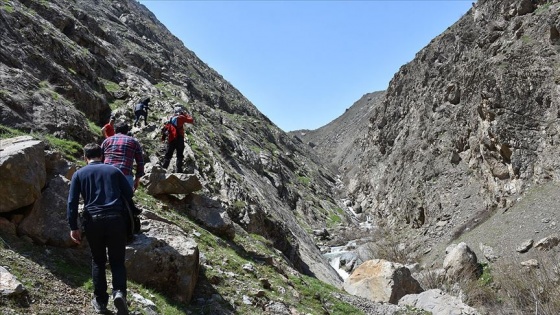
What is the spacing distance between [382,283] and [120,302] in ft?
44.3

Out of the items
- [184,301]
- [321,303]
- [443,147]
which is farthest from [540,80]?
[184,301]

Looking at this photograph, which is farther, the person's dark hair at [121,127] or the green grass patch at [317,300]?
the green grass patch at [317,300]

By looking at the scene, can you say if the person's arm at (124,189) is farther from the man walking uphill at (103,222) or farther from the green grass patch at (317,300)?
the green grass patch at (317,300)

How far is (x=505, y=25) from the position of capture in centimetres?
4331

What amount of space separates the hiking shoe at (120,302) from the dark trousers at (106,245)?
113mm

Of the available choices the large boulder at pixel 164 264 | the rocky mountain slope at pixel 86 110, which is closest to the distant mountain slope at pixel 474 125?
the rocky mountain slope at pixel 86 110

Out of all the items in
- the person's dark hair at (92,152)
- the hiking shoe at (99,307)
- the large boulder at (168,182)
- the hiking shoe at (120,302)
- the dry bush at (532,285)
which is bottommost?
the dry bush at (532,285)

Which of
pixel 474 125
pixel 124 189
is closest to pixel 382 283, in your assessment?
pixel 124 189

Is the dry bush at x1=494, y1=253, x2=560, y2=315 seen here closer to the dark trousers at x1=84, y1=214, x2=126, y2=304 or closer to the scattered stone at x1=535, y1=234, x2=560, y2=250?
the scattered stone at x1=535, y1=234, x2=560, y2=250

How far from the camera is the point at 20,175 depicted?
21.9ft

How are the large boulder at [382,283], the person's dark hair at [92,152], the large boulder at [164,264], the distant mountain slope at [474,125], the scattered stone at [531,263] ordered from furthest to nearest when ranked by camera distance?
the distant mountain slope at [474,125], the scattered stone at [531,263], the large boulder at [382,283], the large boulder at [164,264], the person's dark hair at [92,152]

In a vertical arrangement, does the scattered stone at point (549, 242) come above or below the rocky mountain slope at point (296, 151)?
below

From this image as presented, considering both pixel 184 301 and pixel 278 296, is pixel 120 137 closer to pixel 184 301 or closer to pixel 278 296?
pixel 184 301

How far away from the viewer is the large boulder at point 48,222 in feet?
22.5
